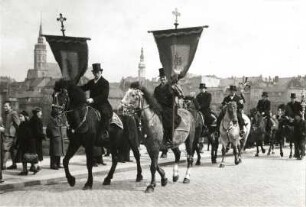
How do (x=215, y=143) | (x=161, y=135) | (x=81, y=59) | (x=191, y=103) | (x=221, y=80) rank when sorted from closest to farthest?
1. (x=161, y=135)
2. (x=191, y=103)
3. (x=81, y=59)
4. (x=215, y=143)
5. (x=221, y=80)

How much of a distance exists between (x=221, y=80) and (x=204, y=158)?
11677 centimetres

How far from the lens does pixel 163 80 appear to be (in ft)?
42.0

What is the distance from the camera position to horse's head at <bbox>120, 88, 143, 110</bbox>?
36.2 feet

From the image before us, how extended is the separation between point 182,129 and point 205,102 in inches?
194

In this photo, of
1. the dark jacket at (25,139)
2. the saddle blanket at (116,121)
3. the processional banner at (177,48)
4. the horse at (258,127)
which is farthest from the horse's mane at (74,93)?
the horse at (258,127)

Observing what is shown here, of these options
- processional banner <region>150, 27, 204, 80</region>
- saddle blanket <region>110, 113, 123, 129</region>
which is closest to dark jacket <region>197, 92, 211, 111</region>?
processional banner <region>150, 27, 204, 80</region>

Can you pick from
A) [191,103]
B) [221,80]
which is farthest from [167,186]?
[221,80]

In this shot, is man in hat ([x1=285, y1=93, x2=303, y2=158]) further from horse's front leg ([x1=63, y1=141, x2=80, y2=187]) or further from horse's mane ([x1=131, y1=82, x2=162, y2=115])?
horse's front leg ([x1=63, y1=141, x2=80, y2=187])

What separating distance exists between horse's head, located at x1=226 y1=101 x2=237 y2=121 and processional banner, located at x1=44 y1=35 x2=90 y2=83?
5.29 m

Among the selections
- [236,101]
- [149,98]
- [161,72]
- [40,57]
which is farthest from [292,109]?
[40,57]

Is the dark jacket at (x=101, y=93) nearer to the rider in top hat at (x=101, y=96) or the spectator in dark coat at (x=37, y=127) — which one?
the rider in top hat at (x=101, y=96)

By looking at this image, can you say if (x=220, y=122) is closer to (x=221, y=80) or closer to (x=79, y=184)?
(x=79, y=184)

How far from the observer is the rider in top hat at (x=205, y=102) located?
17.6 metres

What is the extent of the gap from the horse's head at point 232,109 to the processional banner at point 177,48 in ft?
13.2
